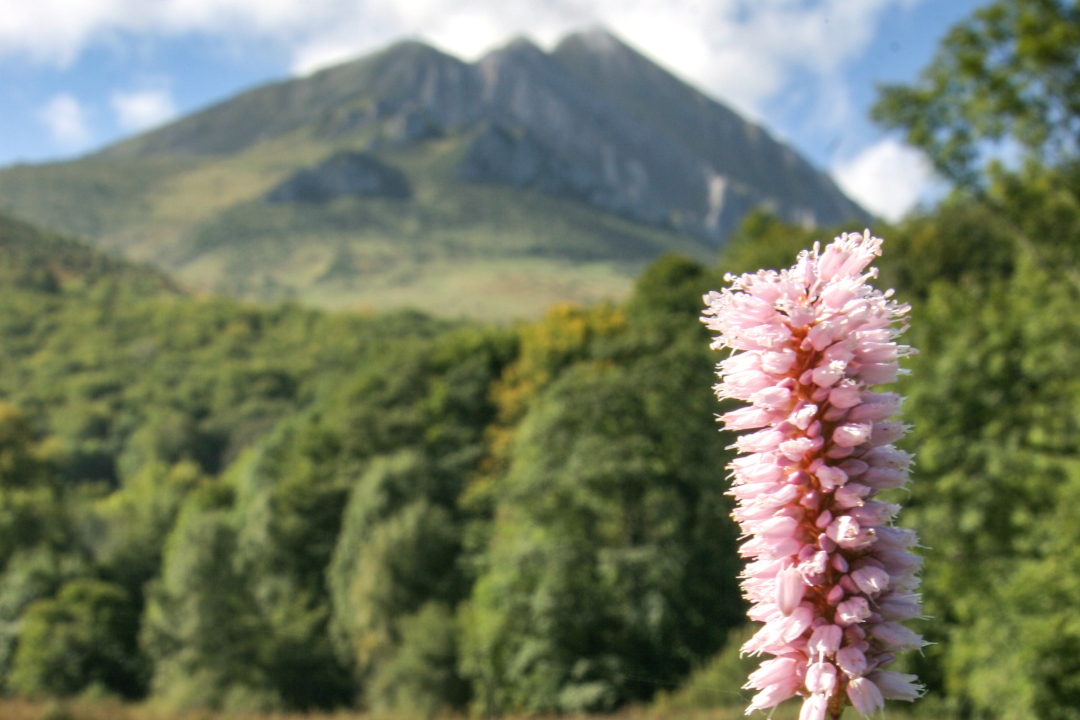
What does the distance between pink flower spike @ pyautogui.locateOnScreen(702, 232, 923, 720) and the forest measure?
4125 mm

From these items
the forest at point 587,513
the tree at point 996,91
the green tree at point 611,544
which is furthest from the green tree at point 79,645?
the tree at point 996,91

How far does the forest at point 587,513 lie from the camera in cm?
1967

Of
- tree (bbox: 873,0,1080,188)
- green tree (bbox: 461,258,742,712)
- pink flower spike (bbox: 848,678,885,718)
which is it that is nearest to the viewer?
pink flower spike (bbox: 848,678,885,718)

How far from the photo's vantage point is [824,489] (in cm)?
210

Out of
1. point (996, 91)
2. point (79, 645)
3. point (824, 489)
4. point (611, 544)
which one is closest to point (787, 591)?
point (824, 489)

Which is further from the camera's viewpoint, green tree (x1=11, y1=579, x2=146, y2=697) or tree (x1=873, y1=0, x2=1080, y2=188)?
green tree (x1=11, y1=579, x2=146, y2=697)

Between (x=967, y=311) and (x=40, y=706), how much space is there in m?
27.4

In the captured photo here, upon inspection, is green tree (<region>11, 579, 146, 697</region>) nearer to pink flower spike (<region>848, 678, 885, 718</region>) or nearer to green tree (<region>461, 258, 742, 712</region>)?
green tree (<region>461, 258, 742, 712</region>)

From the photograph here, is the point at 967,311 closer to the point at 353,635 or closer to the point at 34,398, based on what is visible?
the point at 353,635

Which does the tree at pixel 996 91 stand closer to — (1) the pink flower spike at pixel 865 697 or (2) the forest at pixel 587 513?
(2) the forest at pixel 587 513

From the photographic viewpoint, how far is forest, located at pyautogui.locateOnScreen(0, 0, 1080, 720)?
19672 millimetres

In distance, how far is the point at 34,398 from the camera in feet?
324

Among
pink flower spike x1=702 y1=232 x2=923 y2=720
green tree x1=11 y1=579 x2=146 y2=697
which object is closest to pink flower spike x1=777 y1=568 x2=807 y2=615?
pink flower spike x1=702 y1=232 x2=923 y2=720

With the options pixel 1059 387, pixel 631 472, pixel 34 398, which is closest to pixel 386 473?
pixel 631 472
